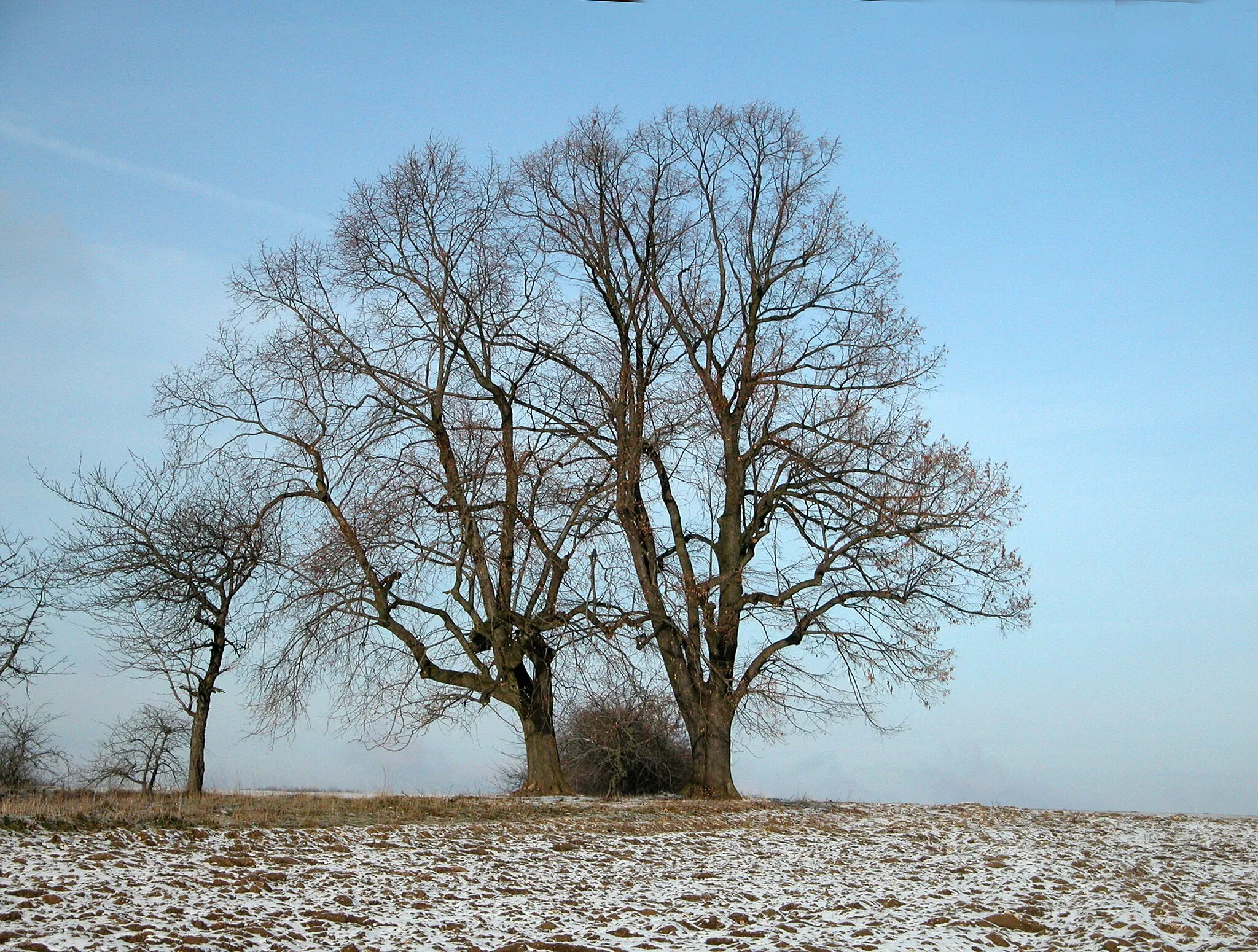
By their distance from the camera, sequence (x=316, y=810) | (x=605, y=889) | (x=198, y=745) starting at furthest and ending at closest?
(x=198, y=745) → (x=316, y=810) → (x=605, y=889)

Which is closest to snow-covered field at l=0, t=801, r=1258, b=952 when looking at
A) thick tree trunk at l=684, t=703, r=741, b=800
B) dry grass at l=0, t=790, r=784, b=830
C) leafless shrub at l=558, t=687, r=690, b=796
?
dry grass at l=0, t=790, r=784, b=830

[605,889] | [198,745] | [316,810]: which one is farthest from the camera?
[198,745]

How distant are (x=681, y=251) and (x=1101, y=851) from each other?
40.9ft

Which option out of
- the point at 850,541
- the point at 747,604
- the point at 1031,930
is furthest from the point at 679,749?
the point at 1031,930

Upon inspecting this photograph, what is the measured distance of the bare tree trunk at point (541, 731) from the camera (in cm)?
1836

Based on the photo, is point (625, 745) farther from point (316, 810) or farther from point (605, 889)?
point (605, 889)

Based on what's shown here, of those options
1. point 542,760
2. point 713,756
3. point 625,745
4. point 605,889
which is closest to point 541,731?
point 542,760

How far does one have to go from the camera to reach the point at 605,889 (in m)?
10.0

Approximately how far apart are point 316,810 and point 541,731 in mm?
5680

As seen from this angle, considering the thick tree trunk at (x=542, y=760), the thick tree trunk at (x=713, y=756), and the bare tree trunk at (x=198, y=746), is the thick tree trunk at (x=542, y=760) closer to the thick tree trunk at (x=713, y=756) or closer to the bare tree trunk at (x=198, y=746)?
the thick tree trunk at (x=713, y=756)

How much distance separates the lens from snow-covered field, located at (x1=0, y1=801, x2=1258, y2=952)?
8.13 meters

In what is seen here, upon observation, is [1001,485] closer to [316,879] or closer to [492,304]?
[492,304]

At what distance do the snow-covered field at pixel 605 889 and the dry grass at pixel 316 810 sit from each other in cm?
32

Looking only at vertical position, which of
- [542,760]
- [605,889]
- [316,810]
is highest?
[542,760]
